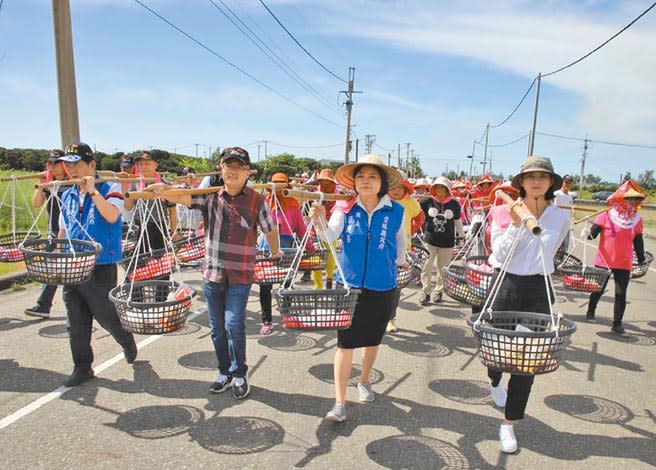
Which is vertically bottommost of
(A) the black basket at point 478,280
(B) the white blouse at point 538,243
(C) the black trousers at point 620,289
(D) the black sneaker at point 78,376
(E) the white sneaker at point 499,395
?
(D) the black sneaker at point 78,376

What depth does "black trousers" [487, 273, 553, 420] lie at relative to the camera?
341 centimetres

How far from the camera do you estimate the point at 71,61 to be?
887cm

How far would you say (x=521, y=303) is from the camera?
3.47m

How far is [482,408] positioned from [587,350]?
7.80 feet

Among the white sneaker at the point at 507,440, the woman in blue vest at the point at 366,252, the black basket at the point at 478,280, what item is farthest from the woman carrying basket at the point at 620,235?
the woman in blue vest at the point at 366,252

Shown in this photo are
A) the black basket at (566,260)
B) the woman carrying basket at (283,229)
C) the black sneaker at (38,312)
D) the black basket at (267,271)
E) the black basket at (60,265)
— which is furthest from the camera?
the black basket at (566,260)

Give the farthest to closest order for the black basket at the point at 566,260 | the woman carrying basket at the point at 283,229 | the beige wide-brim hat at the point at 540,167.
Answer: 1. the black basket at the point at 566,260
2. the woman carrying basket at the point at 283,229
3. the beige wide-brim hat at the point at 540,167

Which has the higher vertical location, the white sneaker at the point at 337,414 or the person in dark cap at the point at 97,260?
the person in dark cap at the point at 97,260

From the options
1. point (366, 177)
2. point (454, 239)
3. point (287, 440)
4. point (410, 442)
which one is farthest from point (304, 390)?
point (454, 239)

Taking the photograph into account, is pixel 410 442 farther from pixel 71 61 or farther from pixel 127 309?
pixel 71 61

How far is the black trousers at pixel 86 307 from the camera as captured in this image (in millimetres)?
4312

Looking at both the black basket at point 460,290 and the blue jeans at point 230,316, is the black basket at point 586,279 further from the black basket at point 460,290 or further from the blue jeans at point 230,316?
the blue jeans at point 230,316

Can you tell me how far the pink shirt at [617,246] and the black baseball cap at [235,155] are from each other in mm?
4850

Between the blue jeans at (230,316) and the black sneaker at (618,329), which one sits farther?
the black sneaker at (618,329)
